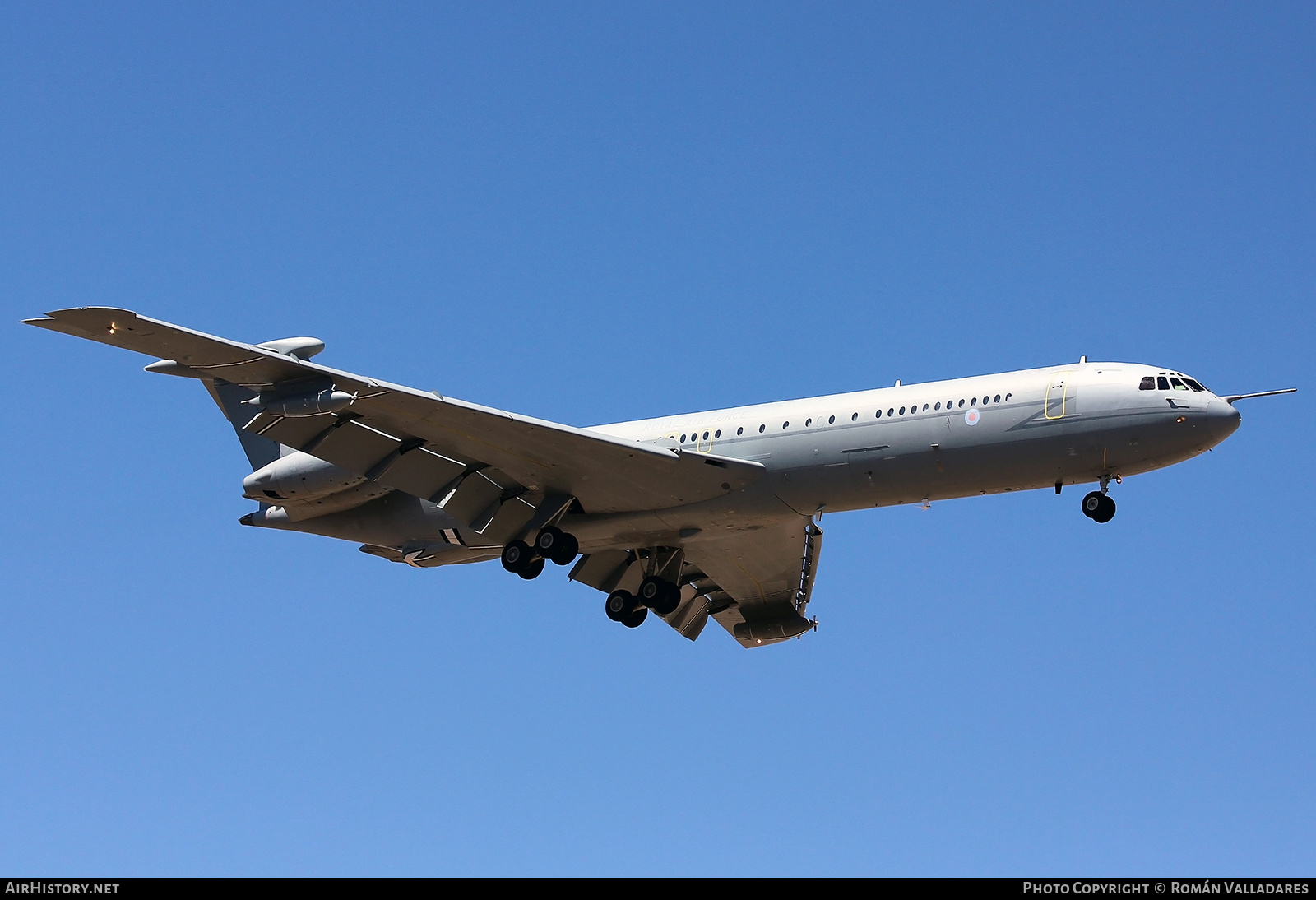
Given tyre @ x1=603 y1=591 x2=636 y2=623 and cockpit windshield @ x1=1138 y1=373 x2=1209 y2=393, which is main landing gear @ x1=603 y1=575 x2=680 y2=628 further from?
cockpit windshield @ x1=1138 y1=373 x2=1209 y2=393

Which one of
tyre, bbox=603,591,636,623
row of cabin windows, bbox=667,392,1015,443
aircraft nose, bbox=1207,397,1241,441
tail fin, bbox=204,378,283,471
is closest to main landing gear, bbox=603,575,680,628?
tyre, bbox=603,591,636,623

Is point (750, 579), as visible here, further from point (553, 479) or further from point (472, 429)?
point (472, 429)

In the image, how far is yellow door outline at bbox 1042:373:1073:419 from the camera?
29516 mm

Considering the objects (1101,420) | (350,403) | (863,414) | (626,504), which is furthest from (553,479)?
(1101,420)

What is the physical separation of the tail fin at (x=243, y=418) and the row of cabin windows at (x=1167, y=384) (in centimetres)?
2204

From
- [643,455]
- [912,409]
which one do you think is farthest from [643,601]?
[912,409]

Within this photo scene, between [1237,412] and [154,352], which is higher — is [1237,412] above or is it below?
above

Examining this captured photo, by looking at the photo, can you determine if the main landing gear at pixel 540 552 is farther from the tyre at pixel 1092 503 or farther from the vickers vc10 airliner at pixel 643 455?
the tyre at pixel 1092 503

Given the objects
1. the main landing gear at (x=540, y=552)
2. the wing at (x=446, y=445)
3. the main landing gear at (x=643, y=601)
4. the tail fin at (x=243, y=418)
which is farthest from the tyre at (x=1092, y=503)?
the tail fin at (x=243, y=418)

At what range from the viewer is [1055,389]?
2969 cm

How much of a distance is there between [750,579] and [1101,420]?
40.7 feet

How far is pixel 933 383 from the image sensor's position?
31156mm

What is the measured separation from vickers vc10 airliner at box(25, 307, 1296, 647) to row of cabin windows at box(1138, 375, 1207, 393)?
5cm
